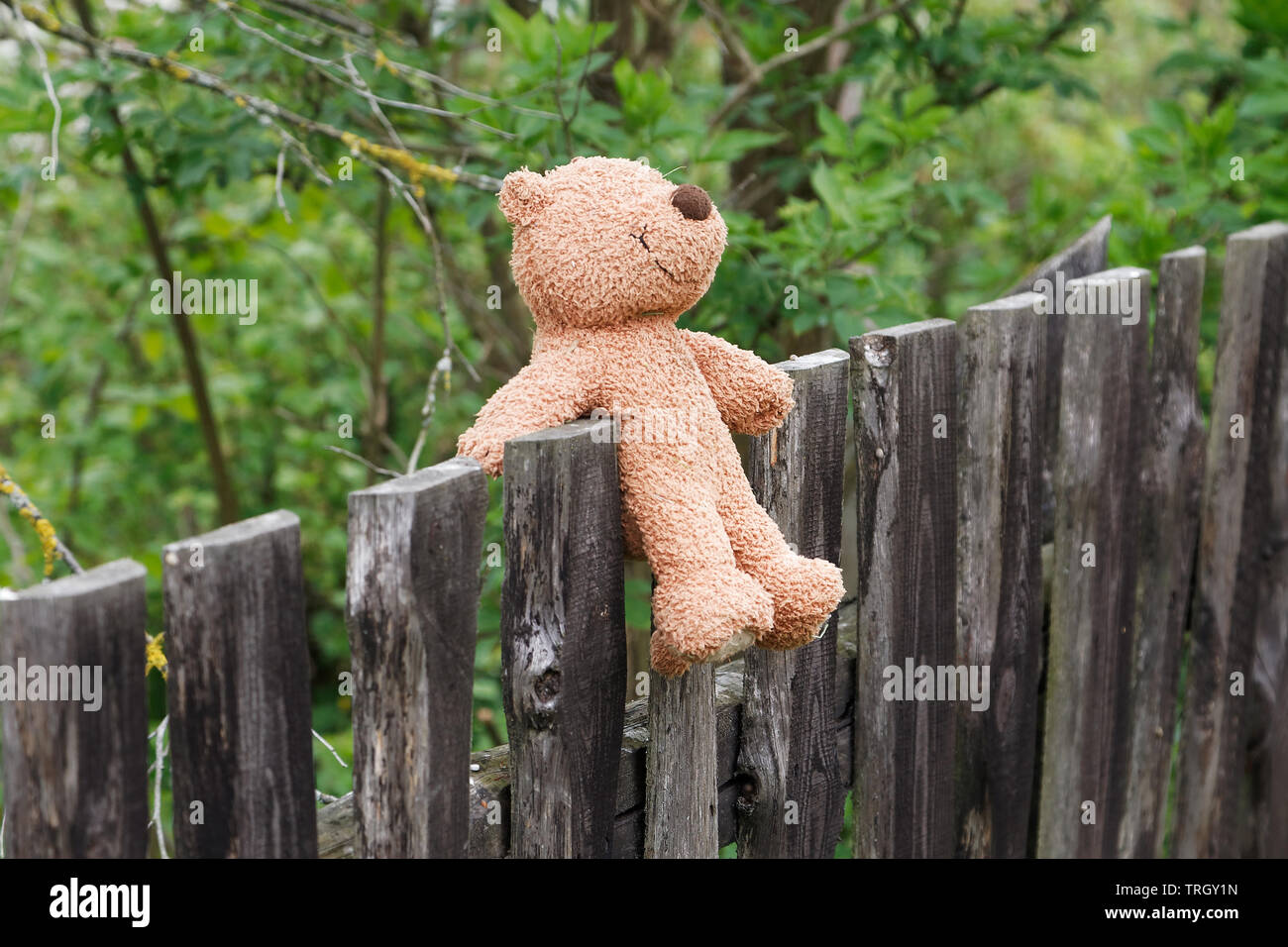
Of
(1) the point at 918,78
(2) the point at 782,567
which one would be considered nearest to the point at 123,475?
(1) the point at 918,78

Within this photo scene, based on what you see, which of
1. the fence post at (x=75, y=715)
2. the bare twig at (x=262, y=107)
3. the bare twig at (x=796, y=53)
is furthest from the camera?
the bare twig at (x=796, y=53)

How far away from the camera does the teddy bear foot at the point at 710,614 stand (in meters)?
1.31

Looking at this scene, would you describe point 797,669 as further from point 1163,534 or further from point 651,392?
point 1163,534

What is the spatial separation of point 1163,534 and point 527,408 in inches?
64.2

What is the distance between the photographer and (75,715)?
1.12 meters

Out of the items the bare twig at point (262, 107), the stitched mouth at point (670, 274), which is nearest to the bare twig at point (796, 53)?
the bare twig at point (262, 107)

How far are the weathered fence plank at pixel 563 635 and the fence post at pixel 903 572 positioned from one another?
0.60 meters

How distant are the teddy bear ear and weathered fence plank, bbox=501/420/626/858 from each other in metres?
0.26

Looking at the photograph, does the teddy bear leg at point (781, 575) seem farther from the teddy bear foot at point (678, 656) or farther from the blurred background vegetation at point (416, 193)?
the blurred background vegetation at point (416, 193)

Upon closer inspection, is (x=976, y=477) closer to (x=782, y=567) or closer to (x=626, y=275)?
(x=782, y=567)

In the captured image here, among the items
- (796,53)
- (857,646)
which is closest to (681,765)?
(857,646)

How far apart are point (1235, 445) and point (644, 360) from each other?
5.73 feet
